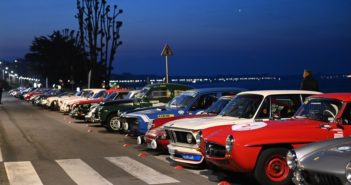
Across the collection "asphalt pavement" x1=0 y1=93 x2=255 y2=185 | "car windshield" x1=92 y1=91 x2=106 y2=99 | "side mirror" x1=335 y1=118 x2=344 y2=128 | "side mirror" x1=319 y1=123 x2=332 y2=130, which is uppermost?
"car windshield" x1=92 y1=91 x2=106 y2=99

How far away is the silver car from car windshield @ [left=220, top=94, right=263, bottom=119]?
3.77 metres

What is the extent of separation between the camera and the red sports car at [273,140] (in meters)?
8.95

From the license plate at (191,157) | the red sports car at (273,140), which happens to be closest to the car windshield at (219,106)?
the license plate at (191,157)

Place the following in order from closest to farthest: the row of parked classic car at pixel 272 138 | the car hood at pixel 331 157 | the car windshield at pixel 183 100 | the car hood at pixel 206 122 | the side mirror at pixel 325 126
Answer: the car hood at pixel 331 157 < the row of parked classic car at pixel 272 138 < the side mirror at pixel 325 126 < the car hood at pixel 206 122 < the car windshield at pixel 183 100

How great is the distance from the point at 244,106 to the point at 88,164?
3.56m

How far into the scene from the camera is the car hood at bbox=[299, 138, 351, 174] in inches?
244

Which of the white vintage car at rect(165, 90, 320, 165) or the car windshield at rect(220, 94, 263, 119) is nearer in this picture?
the white vintage car at rect(165, 90, 320, 165)

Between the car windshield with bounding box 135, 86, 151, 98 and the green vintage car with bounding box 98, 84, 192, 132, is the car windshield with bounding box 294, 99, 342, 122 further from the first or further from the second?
the car windshield with bounding box 135, 86, 151, 98

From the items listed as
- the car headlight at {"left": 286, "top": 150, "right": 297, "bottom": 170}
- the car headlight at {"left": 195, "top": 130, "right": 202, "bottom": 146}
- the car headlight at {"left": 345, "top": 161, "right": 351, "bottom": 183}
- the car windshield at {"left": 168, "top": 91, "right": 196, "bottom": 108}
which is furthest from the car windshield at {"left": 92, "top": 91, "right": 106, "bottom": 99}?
the car headlight at {"left": 345, "top": 161, "right": 351, "bottom": 183}

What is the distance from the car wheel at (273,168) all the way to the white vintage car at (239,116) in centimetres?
180

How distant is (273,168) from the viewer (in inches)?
361

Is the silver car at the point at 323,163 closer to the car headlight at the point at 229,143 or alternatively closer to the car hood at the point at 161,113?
the car headlight at the point at 229,143

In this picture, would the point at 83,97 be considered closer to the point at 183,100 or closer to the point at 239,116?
the point at 183,100

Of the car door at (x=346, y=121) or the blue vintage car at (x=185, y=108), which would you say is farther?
the blue vintage car at (x=185, y=108)
